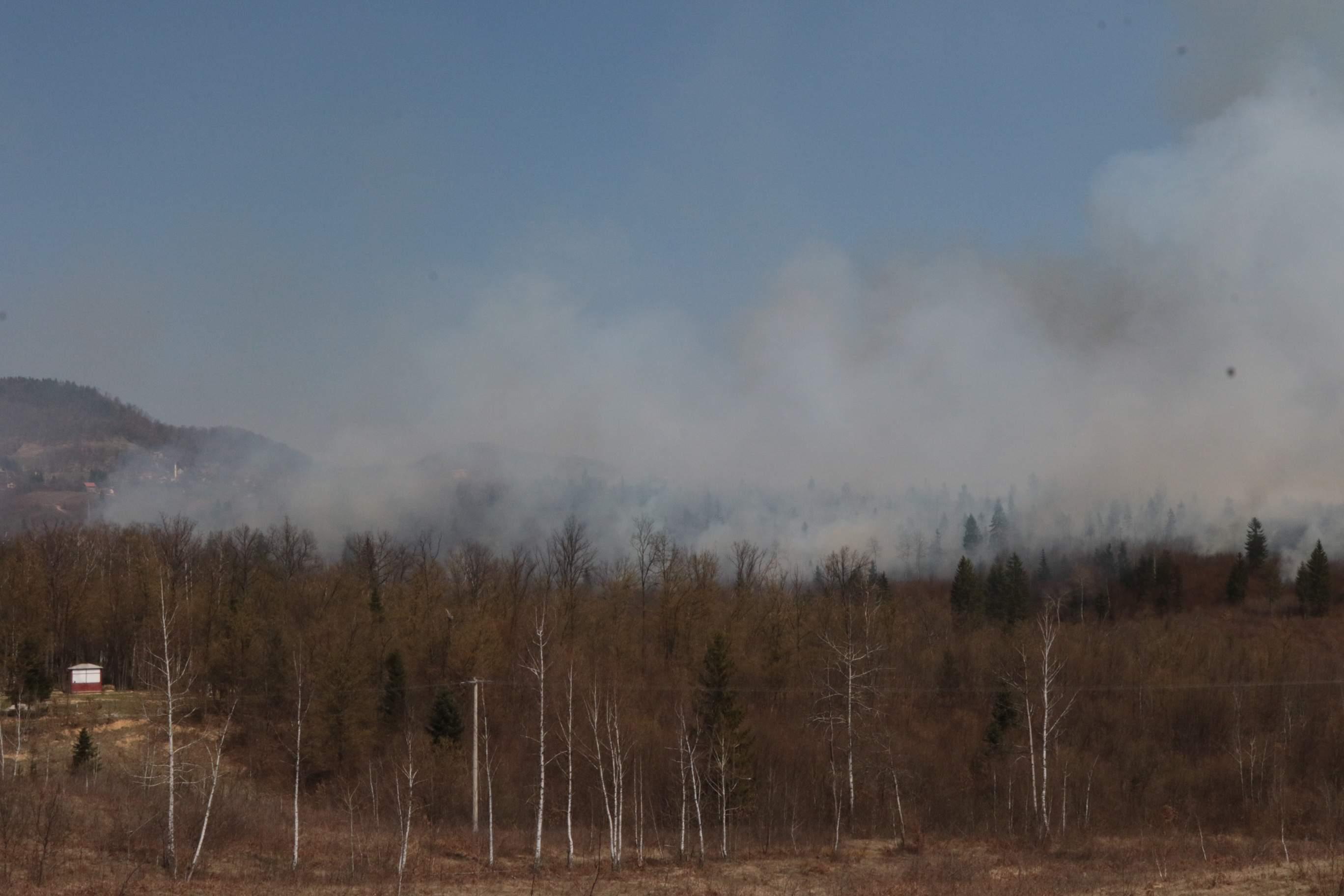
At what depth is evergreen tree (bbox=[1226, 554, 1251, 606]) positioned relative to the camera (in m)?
126

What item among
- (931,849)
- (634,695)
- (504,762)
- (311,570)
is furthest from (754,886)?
(311,570)

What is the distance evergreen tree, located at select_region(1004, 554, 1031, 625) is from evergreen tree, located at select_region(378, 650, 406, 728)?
52863 millimetres

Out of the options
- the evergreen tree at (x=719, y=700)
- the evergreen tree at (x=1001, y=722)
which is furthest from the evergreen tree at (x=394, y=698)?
the evergreen tree at (x=1001, y=722)

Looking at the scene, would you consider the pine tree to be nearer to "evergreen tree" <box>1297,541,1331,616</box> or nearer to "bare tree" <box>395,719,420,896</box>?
"bare tree" <box>395,719,420,896</box>

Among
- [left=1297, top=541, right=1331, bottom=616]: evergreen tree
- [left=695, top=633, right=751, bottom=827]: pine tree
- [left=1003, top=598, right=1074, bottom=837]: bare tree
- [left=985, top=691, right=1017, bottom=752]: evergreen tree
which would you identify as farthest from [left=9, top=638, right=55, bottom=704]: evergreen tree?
[left=1297, top=541, right=1331, bottom=616]: evergreen tree

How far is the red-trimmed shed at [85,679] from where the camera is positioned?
8400 centimetres

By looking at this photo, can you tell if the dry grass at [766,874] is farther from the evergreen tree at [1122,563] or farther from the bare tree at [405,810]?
the evergreen tree at [1122,563]

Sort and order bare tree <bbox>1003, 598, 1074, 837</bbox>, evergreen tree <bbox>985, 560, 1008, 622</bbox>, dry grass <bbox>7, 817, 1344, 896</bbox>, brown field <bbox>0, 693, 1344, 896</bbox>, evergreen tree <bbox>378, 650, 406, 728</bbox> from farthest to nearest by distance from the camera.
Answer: evergreen tree <bbox>985, 560, 1008, 622</bbox>
evergreen tree <bbox>378, 650, 406, 728</bbox>
bare tree <bbox>1003, 598, 1074, 837</bbox>
brown field <bbox>0, 693, 1344, 896</bbox>
dry grass <bbox>7, 817, 1344, 896</bbox>

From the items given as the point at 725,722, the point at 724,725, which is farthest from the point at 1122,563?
the point at 724,725

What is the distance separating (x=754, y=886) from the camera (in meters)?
33.5

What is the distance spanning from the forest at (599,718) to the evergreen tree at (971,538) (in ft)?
220

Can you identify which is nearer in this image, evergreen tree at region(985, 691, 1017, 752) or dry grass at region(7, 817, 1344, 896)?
dry grass at region(7, 817, 1344, 896)

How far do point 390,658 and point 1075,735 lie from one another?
147 ft

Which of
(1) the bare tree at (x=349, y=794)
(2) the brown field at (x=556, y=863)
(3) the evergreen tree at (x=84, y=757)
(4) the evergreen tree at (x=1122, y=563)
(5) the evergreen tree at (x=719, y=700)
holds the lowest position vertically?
(1) the bare tree at (x=349, y=794)
